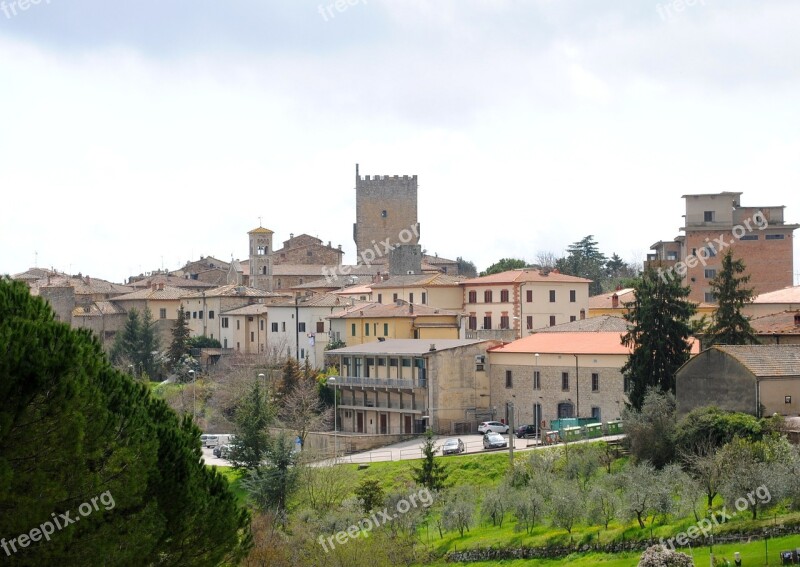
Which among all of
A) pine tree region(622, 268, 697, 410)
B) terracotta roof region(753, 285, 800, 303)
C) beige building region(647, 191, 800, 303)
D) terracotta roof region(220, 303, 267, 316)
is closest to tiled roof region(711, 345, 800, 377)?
pine tree region(622, 268, 697, 410)

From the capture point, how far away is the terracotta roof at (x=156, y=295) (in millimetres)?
92625

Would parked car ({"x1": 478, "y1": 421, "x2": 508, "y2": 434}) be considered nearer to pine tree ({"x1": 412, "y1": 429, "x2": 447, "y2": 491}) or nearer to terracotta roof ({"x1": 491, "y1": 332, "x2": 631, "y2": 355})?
terracotta roof ({"x1": 491, "y1": 332, "x2": 631, "y2": 355})

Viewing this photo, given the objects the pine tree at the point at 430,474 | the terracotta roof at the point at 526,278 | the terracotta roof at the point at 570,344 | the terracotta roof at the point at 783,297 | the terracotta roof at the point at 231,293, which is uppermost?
the terracotta roof at the point at 231,293

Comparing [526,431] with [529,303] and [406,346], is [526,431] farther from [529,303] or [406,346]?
[529,303]

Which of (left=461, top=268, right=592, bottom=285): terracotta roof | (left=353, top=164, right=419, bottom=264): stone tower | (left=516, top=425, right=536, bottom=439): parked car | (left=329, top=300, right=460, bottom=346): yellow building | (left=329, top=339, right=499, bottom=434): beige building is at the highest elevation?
(left=353, top=164, right=419, bottom=264): stone tower

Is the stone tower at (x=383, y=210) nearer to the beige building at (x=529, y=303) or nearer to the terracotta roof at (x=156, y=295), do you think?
the terracotta roof at (x=156, y=295)

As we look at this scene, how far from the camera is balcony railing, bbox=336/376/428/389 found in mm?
57438

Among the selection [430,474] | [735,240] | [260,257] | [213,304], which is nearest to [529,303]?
[735,240]

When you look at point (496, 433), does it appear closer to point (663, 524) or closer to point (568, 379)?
point (568, 379)

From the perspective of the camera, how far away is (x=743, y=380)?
133 ft

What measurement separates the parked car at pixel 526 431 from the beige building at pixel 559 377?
360mm

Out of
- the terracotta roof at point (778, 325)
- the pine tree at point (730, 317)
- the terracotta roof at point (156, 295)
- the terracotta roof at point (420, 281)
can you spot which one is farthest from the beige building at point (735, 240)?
the pine tree at point (730, 317)

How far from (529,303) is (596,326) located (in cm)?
1142

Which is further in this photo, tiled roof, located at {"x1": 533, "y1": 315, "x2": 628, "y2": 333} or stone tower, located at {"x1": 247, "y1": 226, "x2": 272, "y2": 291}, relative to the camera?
stone tower, located at {"x1": 247, "y1": 226, "x2": 272, "y2": 291}
